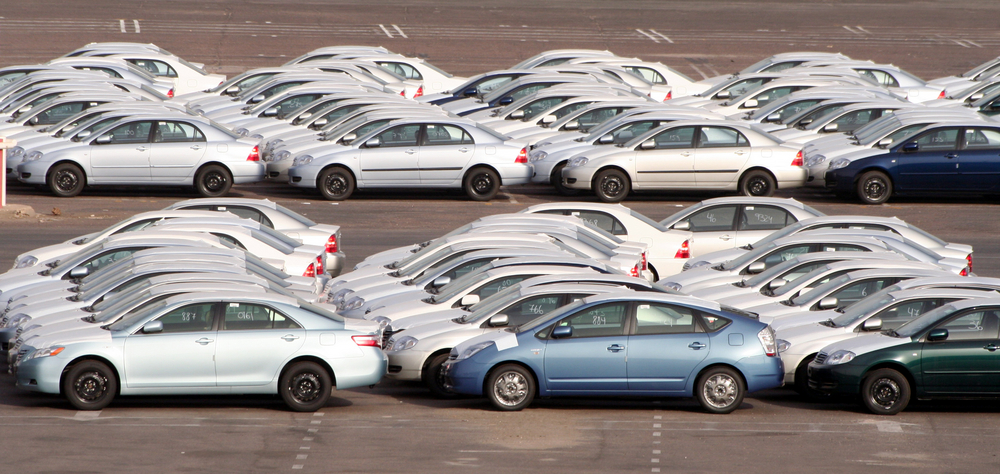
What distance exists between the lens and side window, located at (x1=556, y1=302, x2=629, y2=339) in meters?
14.0

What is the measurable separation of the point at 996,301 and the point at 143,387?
8.48 meters

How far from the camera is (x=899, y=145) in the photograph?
26.0m

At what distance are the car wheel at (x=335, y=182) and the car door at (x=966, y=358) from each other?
13.5 m

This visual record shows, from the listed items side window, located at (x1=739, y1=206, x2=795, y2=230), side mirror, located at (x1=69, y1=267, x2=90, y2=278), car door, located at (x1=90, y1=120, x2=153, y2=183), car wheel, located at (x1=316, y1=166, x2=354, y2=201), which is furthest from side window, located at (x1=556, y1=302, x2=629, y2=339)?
car door, located at (x1=90, y1=120, x2=153, y2=183)

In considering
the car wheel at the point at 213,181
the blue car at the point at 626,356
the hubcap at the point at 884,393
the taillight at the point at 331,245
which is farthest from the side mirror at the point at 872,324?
the car wheel at the point at 213,181

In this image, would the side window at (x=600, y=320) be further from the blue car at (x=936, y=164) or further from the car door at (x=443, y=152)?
the blue car at (x=936, y=164)

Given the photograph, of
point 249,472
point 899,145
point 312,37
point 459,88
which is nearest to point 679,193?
point 899,145

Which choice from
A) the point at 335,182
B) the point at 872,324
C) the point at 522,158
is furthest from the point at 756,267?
the point at 335,182

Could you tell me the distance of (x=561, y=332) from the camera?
13.9 m

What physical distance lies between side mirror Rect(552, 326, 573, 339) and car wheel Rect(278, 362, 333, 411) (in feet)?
7.35

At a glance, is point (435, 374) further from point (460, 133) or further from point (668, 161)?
point (668, 161)

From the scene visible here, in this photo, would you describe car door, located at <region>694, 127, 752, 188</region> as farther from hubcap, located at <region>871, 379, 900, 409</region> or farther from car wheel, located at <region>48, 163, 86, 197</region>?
hubcap, located at <region>871, 379, 900, 409</region>

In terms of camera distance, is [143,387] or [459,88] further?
[459,88]

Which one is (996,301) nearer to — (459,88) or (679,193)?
(679,193)
